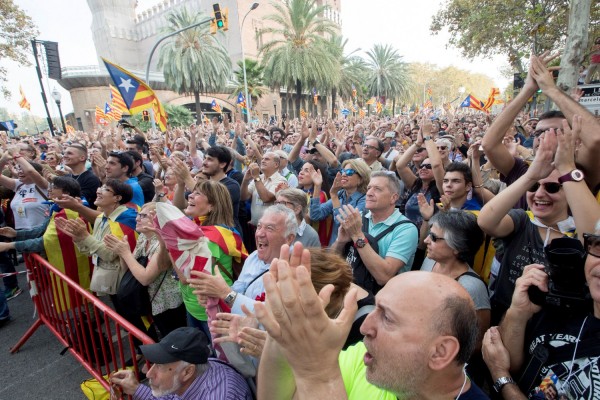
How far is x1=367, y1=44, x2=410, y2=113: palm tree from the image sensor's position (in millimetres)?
43844

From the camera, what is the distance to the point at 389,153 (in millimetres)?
6984

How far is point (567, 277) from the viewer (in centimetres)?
145

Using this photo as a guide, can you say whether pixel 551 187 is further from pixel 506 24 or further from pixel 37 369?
pixel 506 24

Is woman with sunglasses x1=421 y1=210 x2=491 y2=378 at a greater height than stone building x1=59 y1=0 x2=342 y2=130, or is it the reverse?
stone building x1=59 y1=0 x2=342 y2=130

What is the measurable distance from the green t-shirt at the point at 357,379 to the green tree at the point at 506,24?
12.0 metres

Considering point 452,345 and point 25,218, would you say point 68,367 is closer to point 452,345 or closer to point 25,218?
point 25,218

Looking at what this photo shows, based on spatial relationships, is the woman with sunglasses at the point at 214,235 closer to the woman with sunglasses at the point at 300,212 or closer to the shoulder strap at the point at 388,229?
the woman with sunglasses at the point at 300,212

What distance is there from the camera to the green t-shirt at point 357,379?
4.26 feet

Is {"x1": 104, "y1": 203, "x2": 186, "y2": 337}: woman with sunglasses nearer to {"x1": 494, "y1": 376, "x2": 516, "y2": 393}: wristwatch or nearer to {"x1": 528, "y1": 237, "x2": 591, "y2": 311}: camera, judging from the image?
{"x1": 494, "y1": 376, "x2": 516, "y2": 393}: wristwatch

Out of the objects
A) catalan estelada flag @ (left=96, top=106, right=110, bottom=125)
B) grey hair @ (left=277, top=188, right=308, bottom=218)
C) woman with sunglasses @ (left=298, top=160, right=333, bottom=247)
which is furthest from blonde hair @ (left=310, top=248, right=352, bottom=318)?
catalan estelada flag @ (left=96, top=106, right=110, bottom=125)

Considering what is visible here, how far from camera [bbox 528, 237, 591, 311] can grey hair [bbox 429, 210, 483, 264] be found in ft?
2.35

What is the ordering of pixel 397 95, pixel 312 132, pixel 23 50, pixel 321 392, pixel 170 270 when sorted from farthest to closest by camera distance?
pixel 397 95
pixel 23 50
pixel 312 132
pixel 170 270
pixel 321 392

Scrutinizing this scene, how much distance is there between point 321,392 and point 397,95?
159 feet

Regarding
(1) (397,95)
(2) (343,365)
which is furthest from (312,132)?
(1) (397,95)
